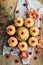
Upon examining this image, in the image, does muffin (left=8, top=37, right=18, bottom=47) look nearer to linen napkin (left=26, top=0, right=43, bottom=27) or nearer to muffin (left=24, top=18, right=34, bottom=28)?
muffin (left=24, top=18, right=34, bottom=28)

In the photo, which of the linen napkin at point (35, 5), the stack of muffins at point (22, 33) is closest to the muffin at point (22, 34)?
the stack of muffins at point (22, 33)

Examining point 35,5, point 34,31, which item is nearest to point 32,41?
point 34,31

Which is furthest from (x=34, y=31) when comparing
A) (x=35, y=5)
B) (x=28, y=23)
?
(x=35, y=5)

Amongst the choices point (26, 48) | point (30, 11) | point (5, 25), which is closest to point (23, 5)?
point (30, 11)

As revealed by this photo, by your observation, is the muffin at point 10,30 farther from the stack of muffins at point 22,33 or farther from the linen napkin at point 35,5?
the linen napkin at point 35,5

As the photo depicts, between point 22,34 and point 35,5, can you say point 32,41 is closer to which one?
point 22,34

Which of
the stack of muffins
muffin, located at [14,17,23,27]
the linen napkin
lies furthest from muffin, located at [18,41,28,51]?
the linen napkin

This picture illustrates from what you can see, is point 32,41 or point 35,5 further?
point 35,5

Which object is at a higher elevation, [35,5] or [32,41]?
[35,5]

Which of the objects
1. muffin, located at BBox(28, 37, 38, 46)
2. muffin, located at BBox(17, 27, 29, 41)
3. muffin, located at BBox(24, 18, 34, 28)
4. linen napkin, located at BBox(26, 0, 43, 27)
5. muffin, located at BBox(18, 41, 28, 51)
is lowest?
muffin, located at BBox(18, 41, 28, 51)
